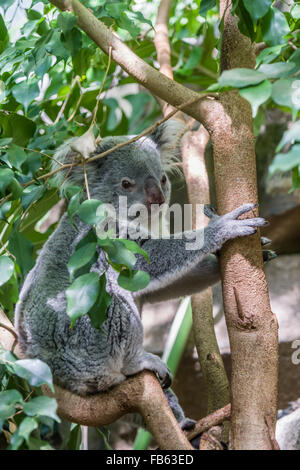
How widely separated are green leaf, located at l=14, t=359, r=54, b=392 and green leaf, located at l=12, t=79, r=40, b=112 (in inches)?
42.6

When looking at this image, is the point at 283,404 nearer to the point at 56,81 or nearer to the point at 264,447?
the point at 264,447

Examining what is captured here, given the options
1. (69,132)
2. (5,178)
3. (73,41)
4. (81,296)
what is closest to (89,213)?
(81,296)

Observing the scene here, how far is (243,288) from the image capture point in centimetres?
180

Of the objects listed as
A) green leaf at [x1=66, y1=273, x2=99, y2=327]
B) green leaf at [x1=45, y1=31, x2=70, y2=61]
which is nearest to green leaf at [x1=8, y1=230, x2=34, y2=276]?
green leaf at [x1=66, y1=273, x2=99, y2=327]

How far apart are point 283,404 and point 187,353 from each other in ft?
2.99

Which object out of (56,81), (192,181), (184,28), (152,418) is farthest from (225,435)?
(184,28)

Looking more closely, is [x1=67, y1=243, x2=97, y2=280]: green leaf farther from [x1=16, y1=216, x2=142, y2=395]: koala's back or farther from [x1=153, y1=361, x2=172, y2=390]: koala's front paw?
[x1=153, y1=361, x2=172, y2=390]: koala's front paw

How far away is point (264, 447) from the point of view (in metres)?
1.71

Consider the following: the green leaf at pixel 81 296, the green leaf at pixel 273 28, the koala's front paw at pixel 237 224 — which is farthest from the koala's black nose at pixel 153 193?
the green leaf at pixel 81 296

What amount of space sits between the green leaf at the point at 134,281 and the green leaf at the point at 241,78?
0.57 meters

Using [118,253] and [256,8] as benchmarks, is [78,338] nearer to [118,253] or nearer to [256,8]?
[118,253]

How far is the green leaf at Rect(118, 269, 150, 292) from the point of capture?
1.44 meters

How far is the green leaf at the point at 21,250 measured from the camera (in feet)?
5.48
